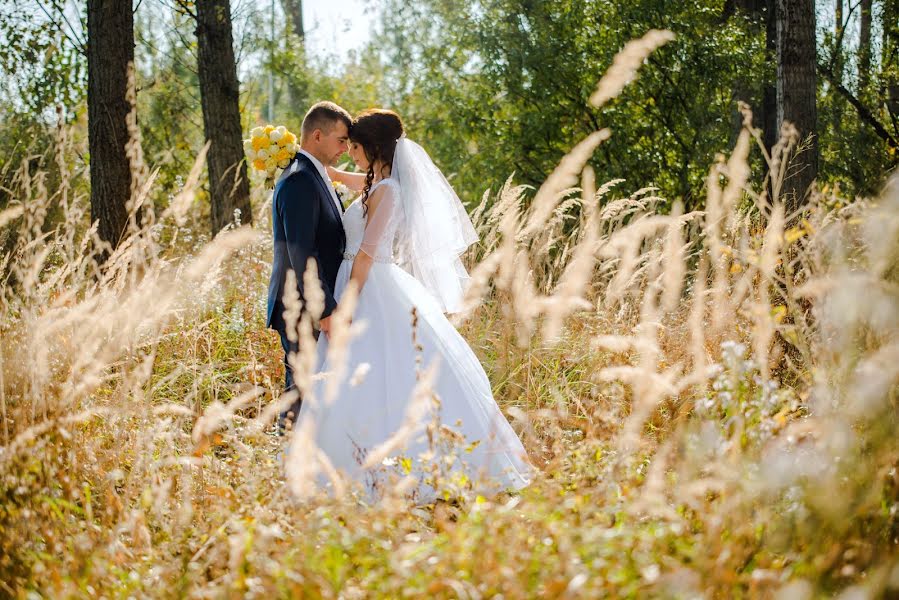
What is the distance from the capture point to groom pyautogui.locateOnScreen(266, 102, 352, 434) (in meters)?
3.65

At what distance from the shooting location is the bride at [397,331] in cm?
350

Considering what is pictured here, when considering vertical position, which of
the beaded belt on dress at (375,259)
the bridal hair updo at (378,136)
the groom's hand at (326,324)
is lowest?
the groom's hand at (326,324)

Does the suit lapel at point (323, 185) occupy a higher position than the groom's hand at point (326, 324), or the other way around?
the suit lapel at point (323, 185)

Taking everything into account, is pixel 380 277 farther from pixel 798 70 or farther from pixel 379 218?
pixel 798 70

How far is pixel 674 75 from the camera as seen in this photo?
8.04 meters

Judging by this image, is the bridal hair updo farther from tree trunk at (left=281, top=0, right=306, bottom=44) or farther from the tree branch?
tree trunk at (left=281, top=0, right=306, bottom=44)

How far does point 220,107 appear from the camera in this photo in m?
6.89

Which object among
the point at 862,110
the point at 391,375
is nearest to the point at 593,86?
the point at 862,110

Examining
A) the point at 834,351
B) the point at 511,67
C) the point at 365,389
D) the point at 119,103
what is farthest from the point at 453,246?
the point at 511,67

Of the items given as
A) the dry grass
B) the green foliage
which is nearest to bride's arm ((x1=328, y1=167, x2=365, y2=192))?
the dry grass

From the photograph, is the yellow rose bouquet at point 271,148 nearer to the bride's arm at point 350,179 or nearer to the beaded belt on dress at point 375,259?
the bride's arm at point 350,179

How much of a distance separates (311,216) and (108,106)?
8.73 ft

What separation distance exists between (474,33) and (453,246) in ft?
16.8

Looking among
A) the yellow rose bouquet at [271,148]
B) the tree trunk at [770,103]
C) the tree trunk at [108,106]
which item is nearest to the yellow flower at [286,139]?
the yellow rose bouquet at [271,148]
